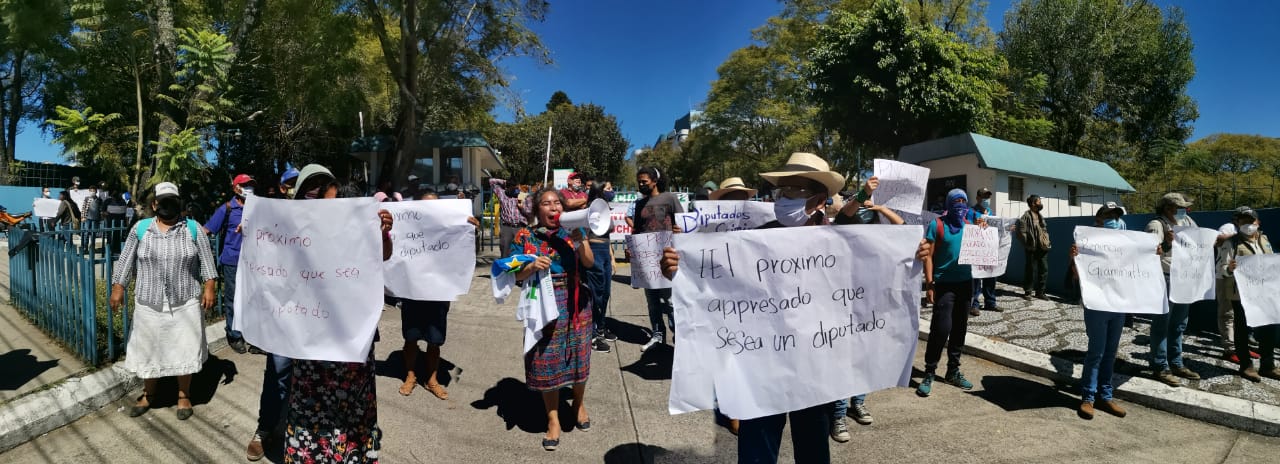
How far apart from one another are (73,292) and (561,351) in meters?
4.56

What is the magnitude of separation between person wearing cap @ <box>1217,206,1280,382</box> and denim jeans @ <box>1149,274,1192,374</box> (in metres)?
0.56

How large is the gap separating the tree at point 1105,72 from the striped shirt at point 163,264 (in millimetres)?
31859

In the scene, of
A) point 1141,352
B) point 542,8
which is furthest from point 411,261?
point 542,8

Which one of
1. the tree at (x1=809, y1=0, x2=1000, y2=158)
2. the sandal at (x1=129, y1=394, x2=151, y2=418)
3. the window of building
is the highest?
the tree at (x1=809, y1=0, x2=1000, y2=158)

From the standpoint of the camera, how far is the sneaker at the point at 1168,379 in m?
5.10

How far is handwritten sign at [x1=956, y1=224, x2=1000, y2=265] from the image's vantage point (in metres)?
5.16

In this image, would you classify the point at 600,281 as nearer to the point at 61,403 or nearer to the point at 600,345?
the point at 600,345

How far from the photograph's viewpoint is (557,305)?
154 inches

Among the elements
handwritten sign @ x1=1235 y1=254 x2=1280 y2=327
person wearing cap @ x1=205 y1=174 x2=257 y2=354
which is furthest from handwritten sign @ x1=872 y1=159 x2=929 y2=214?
person wearing cap @ x1=205 y1=174 x2=257 y2=354

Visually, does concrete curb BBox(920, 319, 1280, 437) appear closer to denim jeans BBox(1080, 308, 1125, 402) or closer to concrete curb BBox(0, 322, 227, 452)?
denim jeans BBox(1080, 308, 1125, 402)

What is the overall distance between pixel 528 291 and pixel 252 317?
149 centimetres

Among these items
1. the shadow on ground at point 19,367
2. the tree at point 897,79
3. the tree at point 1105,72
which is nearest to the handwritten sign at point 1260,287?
the shadow on ground at point 19,367

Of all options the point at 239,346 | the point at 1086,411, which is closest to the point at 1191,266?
the point at 1086,411

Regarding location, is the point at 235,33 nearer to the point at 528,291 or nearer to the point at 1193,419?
the point at 528,291
